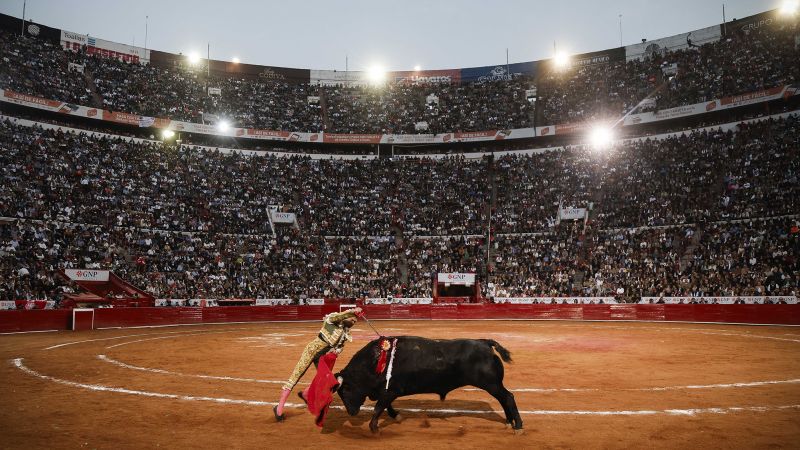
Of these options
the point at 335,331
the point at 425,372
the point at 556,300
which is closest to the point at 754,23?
the point at 556,300

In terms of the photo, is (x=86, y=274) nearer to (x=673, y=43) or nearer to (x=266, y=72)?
(x=266, y=72)

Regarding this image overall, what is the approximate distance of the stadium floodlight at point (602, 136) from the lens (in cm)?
4441

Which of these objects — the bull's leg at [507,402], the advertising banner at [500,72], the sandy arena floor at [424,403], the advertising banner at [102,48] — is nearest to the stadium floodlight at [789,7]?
the advertising banner at [500,72]

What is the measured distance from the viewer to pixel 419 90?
56062 millimetres

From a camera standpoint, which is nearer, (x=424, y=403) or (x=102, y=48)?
(x=424, y=403)

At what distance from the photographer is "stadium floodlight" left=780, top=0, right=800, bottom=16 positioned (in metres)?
40.1

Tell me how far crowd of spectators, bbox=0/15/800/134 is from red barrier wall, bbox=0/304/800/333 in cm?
2040

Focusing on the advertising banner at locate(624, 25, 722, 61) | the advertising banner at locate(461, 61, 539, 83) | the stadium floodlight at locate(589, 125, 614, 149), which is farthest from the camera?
the advertising banner at locate(461, 61, 539, 83)

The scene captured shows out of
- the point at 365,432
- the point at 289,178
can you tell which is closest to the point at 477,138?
the point at 289,178

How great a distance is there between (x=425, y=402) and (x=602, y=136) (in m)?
41.7

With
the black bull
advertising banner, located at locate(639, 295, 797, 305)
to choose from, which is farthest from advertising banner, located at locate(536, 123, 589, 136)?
the black bull

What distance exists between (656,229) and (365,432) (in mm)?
33926

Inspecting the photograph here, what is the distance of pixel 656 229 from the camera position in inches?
1383

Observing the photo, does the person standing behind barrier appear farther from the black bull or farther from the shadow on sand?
the shadow on sand
